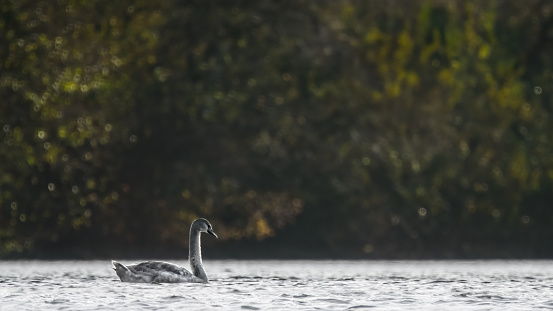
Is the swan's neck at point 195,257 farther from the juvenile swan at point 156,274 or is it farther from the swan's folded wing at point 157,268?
the swan's folded wing at point 157,268

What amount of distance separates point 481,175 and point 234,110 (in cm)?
746

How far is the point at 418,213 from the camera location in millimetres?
43844

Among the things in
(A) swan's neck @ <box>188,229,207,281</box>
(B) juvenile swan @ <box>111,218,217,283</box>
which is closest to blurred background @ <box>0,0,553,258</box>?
(A) swan's neck @ <box>188,229,207,281</box>

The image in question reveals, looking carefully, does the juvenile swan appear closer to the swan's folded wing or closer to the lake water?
the swan's folded wing

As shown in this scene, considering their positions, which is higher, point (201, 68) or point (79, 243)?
point (201, 68)

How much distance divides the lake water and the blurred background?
5.78 meters

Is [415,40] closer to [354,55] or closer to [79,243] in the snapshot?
[354,55]

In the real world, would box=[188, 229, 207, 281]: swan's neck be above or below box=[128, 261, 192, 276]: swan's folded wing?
above

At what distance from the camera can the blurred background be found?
3931 centimetres

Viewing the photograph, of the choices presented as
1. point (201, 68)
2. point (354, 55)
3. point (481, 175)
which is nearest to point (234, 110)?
point (201, 68)

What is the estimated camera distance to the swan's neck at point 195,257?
1046 inches

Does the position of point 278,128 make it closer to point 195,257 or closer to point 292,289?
point 195,257

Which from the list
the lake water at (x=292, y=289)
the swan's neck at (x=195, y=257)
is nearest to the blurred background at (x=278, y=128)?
the lake water at (x=292, y=289)

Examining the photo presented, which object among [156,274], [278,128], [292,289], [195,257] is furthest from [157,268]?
[278,128]
